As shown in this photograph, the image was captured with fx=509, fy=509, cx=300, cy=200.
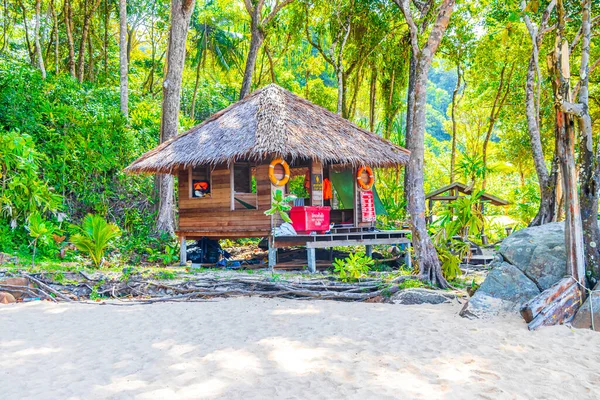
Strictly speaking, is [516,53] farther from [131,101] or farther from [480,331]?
[480,331]

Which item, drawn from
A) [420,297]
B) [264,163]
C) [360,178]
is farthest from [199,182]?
[420,297]

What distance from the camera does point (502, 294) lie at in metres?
5.84

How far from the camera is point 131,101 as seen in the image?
15750 millimetres

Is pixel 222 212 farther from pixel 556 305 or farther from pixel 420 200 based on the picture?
pixel 556 305

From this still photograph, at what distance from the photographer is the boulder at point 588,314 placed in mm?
5027

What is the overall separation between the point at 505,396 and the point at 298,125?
24.3ft

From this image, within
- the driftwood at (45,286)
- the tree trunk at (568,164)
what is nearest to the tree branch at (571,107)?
the tree trunk at (568,164)

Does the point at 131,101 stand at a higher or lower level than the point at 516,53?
lower

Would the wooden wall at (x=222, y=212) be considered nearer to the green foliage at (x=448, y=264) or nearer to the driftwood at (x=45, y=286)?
the green foliage at (x=448, y=264)

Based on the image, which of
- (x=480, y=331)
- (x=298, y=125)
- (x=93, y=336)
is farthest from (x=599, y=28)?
(x=93, y=336)

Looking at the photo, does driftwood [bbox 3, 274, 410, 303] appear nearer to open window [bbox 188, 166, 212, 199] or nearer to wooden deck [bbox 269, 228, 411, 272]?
wooden deck [bbox 269, 228, 411, 272]

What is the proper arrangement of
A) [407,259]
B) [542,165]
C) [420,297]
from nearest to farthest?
[420,297]
[407,259]
[542,165]

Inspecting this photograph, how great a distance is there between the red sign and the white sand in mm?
5250

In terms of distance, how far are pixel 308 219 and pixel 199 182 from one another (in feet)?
8.93
